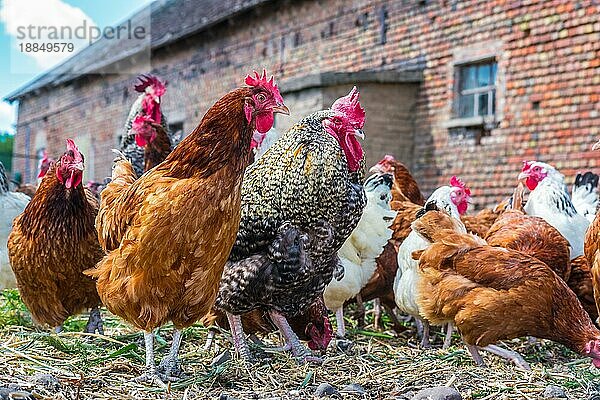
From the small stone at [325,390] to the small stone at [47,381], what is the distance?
136 cm

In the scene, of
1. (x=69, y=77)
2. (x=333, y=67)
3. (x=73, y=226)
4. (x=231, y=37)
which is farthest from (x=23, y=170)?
(x=73, y=226)

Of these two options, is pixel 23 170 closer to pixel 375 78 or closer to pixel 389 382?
pixel 375 78

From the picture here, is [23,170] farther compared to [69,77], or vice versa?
[23,170]

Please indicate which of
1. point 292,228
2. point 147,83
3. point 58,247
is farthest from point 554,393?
point 147,83

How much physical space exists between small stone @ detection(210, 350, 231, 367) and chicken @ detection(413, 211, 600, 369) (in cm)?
140

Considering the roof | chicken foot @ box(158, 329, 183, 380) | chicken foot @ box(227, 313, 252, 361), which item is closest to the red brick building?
the roof

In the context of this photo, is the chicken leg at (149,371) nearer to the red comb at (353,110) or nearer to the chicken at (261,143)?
the red comb at (353,110)

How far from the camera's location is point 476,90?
11016mm

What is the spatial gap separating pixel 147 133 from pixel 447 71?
282 inches

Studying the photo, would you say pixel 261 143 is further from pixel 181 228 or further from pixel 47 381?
pixel 47 381

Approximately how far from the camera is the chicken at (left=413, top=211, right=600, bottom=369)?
4129mm

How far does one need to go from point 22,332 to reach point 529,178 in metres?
4.79

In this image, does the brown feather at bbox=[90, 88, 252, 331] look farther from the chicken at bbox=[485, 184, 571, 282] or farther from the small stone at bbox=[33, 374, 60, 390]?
the chicken at bbox=[485, 184, 571, 282]

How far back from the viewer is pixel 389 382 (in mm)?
3871
